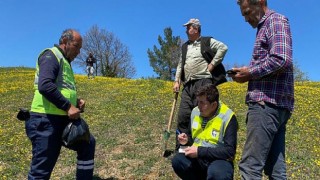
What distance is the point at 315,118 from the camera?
10.2 meters

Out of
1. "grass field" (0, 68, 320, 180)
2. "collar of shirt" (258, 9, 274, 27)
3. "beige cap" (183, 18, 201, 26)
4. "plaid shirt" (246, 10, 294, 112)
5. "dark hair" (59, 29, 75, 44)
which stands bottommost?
"grass field" (0, 68, 320, 180)

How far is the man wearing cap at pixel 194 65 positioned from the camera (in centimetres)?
595

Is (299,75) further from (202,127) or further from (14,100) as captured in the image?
(202,127)

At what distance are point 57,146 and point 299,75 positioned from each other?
43379 millimetres

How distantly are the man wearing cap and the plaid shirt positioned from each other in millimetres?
2104

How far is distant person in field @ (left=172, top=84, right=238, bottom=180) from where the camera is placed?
13.7ft

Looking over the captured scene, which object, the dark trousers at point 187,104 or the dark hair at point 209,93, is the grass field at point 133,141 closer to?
the dark trousers at point 187,104

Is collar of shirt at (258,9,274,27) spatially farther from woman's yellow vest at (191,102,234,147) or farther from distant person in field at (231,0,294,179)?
woman's yellow vest at (191,102,234,147)

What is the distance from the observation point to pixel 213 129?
14.0ft

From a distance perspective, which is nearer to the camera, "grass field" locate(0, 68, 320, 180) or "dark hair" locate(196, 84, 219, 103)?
"dark hair" locate(196, 84, 219, 103)

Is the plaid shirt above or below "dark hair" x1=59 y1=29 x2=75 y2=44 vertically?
below

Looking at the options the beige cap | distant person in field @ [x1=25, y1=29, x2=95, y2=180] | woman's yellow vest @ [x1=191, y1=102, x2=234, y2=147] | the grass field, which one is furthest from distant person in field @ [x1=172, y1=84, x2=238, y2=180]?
the beige cap

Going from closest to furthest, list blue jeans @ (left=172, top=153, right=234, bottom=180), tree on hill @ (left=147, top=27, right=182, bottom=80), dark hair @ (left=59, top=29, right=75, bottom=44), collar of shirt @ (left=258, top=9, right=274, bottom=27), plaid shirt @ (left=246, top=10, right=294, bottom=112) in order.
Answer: plaid shirt @ (left=246, top=10, right=294, bottom=112) → collar of shirt @ (left=258, top=9, right=274, bottom=27) → blue jeans @ (left=172, top=153, right=234, bottom=180) → dark hair @ (left=59, top=29, right=75, bottom=44) → tree on hill @ (left=147, top=27, right=182, bottom=80)

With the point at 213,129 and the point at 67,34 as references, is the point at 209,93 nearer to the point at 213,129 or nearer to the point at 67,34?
the point at 213,129
